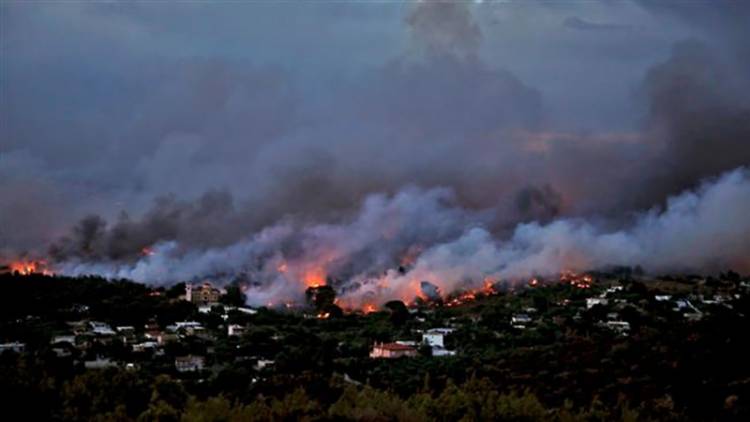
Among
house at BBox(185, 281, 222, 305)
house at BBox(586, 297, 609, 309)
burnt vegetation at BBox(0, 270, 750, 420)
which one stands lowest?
burnt vegetation at BBox(0, 270, 750, 420)

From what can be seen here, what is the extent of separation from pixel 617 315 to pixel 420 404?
25.2m

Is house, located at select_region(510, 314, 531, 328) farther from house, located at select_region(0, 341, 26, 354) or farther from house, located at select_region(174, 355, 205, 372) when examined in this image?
house, located at select_region(0, 341, 26, 354)

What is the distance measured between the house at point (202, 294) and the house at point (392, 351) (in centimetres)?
1486

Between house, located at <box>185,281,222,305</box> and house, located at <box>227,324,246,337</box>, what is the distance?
7.80m

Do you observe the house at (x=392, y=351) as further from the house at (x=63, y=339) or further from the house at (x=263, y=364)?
the house at (x=63, y=339)

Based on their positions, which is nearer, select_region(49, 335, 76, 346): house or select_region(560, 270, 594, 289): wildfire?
select_region(49, 335, 76, 346): house

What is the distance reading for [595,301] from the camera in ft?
138

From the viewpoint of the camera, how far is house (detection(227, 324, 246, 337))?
118ft

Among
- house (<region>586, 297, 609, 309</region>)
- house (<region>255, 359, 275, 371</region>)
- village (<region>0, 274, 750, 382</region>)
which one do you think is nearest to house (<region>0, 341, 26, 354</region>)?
village (<region>0, 274, 750, 382</region>)

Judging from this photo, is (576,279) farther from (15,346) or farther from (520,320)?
(15,346)

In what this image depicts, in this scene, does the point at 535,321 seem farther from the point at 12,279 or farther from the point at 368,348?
the point at 12,279

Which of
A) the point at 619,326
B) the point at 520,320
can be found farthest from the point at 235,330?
the point at 619,326

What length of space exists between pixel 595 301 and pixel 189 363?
20763 mm

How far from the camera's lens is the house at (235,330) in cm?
3600
